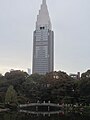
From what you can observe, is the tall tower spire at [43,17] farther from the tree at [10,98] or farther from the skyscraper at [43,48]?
the tree at [10,98]

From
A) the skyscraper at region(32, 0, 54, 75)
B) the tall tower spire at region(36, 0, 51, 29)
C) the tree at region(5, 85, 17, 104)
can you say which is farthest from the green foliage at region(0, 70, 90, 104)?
the tall tower spire at region(36, 0, 51, 29)

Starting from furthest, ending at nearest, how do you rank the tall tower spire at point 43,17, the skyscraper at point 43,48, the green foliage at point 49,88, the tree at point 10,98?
the tall tower spire at point 43,17 < the skyscraper at point 43,48 < the green foliage at point 49,88 < the tree at point 10,98

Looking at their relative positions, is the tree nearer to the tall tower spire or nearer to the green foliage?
the green foliage

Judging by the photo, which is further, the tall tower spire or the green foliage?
the tall tower spire

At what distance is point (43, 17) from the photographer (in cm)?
13112

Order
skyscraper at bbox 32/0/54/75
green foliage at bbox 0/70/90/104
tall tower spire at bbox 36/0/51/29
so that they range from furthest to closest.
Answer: tall tower spire at bbox 36/0/51/29 < skyscraper at bbox 32/0/54/75 < green foliage at bbox 0/70/90/104

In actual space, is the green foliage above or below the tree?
above

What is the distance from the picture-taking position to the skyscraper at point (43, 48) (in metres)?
115

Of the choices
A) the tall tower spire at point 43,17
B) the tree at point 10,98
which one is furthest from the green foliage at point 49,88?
the tall tower spire at point 43,17

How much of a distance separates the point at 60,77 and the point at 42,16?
7600 centimetres

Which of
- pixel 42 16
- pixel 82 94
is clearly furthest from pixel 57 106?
pixel 42 16

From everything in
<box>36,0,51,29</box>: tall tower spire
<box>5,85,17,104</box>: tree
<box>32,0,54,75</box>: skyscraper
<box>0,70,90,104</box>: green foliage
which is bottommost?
<box>5,85,17,104</box>: tree

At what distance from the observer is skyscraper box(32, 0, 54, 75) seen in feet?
376

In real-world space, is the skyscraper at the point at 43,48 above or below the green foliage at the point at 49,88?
above
